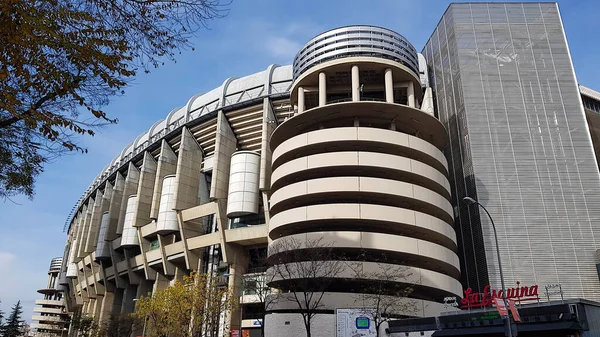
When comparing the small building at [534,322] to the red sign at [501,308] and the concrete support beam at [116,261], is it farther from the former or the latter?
the concrete support beam at [116,261]

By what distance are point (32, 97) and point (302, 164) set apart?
37.0 meters

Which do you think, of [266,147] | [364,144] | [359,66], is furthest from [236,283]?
[359,66]

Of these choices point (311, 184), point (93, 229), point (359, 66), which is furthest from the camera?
point (93, 229)

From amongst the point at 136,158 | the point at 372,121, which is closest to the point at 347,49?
the point at 372,121

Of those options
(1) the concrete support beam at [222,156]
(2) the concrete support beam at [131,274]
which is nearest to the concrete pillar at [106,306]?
(2) the concrete support beam at [131,274]

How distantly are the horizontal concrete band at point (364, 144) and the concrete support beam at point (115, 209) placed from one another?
41920 mm

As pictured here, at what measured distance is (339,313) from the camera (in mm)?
31469

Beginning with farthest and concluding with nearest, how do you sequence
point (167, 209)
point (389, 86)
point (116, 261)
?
1. point (116, 261)
2. point (167, 209)
3. point (389, 86)

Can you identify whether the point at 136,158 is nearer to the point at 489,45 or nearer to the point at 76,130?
the point at 489,45

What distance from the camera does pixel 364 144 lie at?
47.6 metres

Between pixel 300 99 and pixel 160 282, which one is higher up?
pixel 300 99

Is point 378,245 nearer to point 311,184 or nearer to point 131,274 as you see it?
point 311,184

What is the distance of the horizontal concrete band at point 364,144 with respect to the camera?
154ft

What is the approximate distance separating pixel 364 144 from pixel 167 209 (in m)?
31.4
